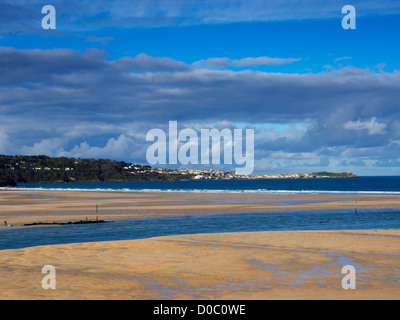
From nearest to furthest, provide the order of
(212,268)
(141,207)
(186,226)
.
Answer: (212,268)
(186,226)
(141,207)

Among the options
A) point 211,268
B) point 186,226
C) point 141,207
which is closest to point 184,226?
point 186,226

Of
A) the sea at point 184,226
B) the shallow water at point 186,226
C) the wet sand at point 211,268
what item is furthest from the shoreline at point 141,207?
the wet sand at point 211,268

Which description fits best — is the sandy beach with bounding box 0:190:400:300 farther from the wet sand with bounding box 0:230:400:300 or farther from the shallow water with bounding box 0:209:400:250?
the shallow water with bounding box 0:209:400:250

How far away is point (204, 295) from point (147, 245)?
12.7 m

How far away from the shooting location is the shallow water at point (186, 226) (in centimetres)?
3391

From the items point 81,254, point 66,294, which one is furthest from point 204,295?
point 81,254

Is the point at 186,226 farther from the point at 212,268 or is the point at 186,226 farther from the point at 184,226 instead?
the point at 212,268

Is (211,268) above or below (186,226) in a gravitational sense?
above

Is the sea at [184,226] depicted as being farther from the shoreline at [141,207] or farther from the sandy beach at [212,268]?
the shoreline at [141,207]

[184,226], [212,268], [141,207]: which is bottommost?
[141,207]

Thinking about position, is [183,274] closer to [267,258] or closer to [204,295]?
[204,295]

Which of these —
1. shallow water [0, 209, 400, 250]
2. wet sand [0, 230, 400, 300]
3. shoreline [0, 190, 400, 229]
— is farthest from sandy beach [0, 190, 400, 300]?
shoreline [0, 190, 400, 229]

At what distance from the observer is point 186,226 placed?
41.0 metres

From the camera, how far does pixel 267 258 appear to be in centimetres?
2400
